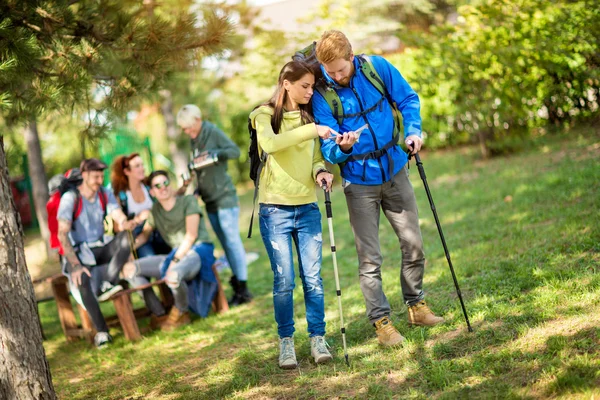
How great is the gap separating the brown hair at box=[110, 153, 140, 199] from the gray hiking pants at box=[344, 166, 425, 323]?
10.3ft

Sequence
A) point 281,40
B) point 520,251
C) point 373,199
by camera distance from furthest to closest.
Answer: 1. point 281,40
2. point 520,251
3. point 373,199

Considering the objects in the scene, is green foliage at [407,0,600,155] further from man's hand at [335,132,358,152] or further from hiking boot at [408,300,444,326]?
man's hand at [335,132,358,152]

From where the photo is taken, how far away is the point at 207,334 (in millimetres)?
5617

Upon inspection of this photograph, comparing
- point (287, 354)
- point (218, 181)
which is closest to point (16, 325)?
point (287, 354)

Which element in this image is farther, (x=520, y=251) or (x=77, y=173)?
(x=77, y=173)

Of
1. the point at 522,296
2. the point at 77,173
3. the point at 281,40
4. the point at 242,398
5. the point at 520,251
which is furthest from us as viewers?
the point at 281,40

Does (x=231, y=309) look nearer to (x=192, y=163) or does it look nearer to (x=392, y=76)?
(x=192, y=163)

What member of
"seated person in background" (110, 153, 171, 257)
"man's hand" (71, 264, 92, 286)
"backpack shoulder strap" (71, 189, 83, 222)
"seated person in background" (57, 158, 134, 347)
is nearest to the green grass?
"seated person in background" (57, 158, 134, 347)

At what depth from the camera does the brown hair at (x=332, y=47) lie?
3818mm

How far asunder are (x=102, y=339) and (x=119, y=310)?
0.30m

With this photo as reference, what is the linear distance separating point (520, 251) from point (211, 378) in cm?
277

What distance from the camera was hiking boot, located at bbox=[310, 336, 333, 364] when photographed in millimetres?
4137

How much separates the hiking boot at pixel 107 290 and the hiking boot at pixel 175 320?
1.68ft

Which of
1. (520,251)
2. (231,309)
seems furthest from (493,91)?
(231,309)
